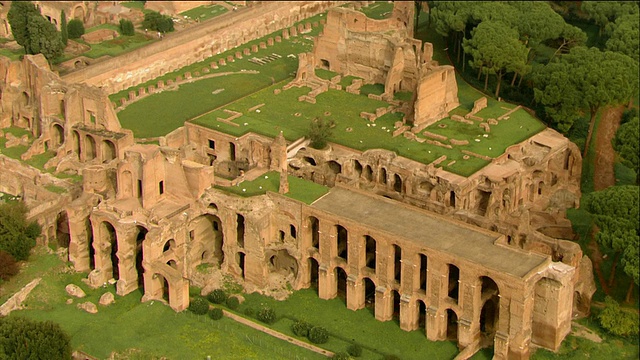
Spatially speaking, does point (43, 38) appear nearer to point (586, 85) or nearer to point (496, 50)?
point (496, 50)

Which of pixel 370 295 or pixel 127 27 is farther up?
pixel 127 27

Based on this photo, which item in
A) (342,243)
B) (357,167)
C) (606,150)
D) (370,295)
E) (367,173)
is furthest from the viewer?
(606,150)

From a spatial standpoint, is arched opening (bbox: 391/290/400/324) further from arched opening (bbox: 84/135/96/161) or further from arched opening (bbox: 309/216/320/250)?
arched opening (bbox: 84/135/96/161)

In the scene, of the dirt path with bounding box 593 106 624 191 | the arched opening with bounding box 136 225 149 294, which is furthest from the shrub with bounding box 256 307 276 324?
the dirt path with bounding box 593 106 624 191

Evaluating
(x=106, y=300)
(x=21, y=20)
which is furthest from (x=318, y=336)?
(x=21, y=20)

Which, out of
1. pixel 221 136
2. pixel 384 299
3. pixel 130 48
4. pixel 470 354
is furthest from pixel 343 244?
pixel 130 48

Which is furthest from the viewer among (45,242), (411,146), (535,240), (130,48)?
(130,48)

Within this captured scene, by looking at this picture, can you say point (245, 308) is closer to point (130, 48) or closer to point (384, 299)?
point (384, 299)
